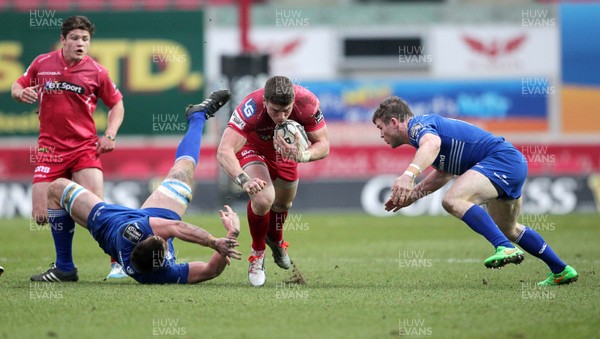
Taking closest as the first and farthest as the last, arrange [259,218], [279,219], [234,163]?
[234,163]
[259,218]
[279,219]

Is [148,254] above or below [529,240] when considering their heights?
above

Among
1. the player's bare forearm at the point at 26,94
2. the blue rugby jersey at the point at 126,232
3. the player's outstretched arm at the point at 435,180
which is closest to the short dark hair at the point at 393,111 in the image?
the player's outstretched arm at the point at 435,180

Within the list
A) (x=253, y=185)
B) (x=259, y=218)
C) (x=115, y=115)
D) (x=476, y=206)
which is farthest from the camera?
(x=115, y=115)

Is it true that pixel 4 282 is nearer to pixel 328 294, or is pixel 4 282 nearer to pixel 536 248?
pixel 328 294

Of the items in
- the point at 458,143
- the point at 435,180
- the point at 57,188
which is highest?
the point at 458,143

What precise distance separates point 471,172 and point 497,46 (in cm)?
1892

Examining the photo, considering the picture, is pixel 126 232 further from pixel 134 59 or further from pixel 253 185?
pixel 134 59

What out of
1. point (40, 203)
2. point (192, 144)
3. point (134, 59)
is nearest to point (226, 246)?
point (192, 144)

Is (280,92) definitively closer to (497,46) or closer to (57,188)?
(57,188)

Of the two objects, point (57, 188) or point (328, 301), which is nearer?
point (328, 301)

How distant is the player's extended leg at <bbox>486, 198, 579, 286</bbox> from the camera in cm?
853

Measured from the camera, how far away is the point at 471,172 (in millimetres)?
8359

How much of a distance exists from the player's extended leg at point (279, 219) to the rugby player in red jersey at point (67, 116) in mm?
1496

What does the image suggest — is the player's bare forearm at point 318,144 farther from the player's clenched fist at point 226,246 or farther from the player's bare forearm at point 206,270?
the player's clenched fist at point 226,246
